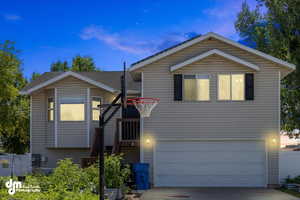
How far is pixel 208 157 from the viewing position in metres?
17.4

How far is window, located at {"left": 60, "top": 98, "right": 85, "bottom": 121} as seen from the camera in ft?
66.5

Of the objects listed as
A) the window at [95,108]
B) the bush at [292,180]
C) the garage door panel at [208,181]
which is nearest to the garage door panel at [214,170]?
the garage door panel at [208,181]

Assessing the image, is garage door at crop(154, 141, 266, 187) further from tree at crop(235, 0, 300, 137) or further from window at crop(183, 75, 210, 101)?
tree at crop(235, 0, 300, 137)

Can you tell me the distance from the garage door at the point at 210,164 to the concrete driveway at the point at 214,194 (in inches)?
32.1

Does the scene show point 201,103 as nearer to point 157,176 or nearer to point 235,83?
point 235,83

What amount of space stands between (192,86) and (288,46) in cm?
886

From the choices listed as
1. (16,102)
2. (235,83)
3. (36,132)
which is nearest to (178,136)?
(235,83)

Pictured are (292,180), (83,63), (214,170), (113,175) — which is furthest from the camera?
(83,63)

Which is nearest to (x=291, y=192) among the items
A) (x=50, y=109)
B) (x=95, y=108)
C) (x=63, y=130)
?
(x=95, y=108)

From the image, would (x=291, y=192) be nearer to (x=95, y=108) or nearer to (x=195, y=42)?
(x=195, y=42)

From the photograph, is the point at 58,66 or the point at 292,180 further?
the point at 58,66

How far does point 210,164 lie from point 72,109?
25.1 ft

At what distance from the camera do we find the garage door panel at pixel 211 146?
17.3 metres

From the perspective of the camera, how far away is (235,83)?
17438 mm
